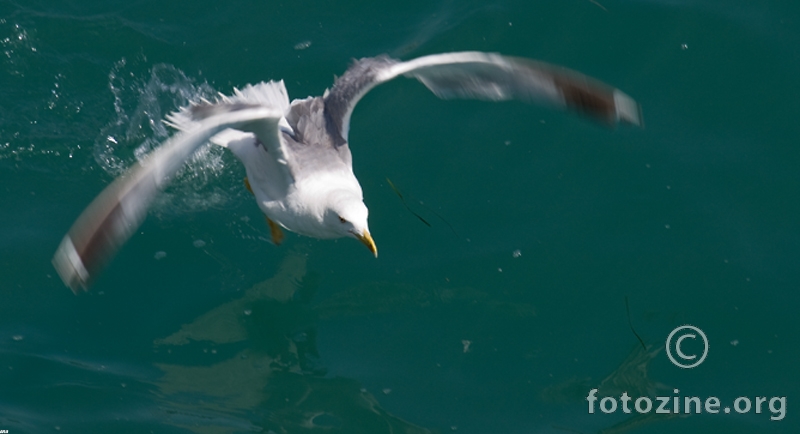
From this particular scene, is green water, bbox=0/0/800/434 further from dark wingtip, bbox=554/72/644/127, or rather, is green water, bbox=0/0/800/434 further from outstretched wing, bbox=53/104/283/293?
outstretched wing, bbox=53/104/283/293

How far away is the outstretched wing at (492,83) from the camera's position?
4594 millimetres

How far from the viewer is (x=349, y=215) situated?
4.94 metres

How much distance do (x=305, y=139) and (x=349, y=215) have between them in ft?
2.60

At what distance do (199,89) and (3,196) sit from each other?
1584mm

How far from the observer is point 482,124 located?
21.4ft

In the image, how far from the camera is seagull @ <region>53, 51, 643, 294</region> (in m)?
3.85

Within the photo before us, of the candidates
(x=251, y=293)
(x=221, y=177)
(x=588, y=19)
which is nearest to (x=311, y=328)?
(x=251, y=293)

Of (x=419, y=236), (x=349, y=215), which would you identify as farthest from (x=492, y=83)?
(x=419, y=236)

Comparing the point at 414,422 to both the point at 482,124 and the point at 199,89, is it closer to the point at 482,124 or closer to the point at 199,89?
the point at 482,124

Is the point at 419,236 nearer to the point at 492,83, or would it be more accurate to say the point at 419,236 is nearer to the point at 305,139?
the point at 305,139

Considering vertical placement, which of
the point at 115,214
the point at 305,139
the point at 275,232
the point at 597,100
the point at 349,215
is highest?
the point at 305,139

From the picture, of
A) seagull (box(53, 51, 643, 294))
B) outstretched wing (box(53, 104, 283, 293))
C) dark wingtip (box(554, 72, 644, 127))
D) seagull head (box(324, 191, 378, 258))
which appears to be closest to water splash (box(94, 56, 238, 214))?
seagull (box(53, 51, 643, 294))

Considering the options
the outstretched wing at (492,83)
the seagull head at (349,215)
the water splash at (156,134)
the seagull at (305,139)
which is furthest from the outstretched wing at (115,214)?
the water splash at (156,134)

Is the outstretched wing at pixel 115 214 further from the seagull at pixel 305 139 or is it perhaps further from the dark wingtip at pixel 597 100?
the dark wingtip at pixel 597 100
